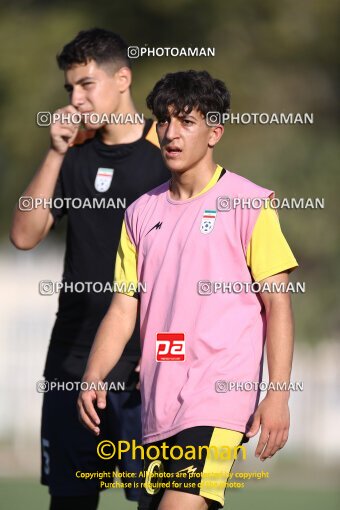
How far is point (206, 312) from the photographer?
390 centimetres

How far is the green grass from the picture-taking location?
23.4ft

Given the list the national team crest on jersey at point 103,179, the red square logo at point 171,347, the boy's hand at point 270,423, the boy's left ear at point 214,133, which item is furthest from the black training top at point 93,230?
the boy's hand at point 270,423

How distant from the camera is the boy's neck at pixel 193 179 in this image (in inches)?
159

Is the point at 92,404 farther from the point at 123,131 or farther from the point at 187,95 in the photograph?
the point at 123,131

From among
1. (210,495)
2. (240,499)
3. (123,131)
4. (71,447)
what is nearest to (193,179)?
(123,131)

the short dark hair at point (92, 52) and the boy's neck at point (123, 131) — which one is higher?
the short dark hair at point (92, 52)

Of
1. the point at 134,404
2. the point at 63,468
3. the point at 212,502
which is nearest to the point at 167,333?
the point at 212,502

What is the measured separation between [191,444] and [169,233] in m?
0.72

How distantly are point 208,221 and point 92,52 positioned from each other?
4.42 feet

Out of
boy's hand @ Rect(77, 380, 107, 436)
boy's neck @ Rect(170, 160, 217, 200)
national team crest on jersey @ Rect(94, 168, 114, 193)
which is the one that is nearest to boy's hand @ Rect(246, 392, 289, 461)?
boy's hand @ Rect(77, 380, 107, 436)

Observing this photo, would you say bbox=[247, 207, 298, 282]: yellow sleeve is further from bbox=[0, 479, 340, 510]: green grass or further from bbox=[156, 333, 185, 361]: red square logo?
bbox=[0, 479, 340, 510]: green grass

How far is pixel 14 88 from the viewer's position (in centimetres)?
998

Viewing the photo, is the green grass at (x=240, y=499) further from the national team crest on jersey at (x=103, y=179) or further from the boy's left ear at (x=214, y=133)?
the boy's left ear at (x=214, y=133)

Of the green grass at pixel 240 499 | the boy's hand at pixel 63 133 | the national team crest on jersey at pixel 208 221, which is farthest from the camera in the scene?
the green grass at pixel 240 499
